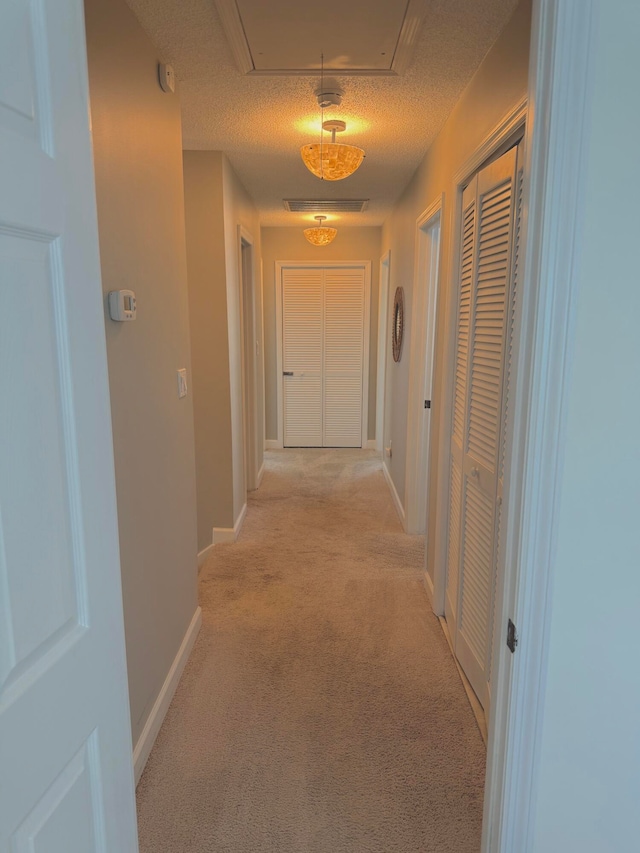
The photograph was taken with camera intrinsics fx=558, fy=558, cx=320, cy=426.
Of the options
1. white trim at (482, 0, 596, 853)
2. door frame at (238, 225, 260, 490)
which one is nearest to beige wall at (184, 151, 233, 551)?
door frame at (238, 225, 260, 490)

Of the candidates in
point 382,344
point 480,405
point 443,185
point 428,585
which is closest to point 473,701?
point 428,585

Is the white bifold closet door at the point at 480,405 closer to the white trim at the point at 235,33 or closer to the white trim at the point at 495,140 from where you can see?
the white trim at the point at 495,140

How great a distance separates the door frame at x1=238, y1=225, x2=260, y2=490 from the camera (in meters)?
→ 4.48

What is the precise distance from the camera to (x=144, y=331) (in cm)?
191

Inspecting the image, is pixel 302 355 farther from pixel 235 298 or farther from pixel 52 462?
pixel 52 462

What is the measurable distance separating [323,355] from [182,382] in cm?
403

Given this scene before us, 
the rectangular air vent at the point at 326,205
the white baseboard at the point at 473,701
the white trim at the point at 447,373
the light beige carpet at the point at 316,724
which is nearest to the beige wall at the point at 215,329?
the light beige carpet at the point at 316,724

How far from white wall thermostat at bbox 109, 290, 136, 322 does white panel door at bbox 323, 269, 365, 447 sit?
15.3 feet

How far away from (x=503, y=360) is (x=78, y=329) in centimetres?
136

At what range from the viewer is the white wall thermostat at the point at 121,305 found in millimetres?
1609

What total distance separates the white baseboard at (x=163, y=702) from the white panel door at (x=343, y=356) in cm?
399

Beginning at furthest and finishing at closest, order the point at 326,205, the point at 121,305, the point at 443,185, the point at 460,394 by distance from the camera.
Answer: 1. the point at 326,205
2. the point at 443,185
3. the point at 460,394
4. the point at 121,305

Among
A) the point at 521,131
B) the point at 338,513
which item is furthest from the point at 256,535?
the point at 521,131

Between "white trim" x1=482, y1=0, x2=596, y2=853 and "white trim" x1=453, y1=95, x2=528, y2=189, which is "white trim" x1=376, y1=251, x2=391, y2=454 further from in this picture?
"white trim" x1=482, y1=0, x2=596, y2=853
